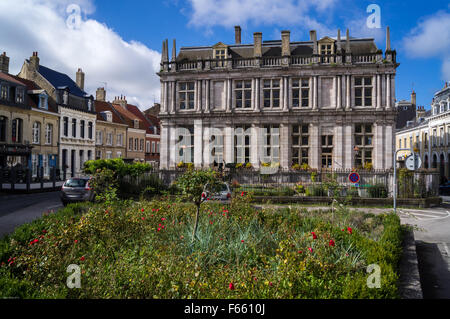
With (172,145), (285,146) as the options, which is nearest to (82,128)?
(172,145)

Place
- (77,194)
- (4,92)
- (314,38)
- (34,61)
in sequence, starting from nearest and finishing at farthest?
(77,194) → (314,38) → (4,92) → (34,61)

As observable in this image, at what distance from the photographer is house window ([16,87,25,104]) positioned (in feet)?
93.9

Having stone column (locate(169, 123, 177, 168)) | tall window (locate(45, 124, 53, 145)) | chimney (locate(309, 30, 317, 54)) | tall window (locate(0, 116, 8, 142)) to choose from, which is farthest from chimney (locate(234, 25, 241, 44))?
tall window (locate(0, 116, 8, 142))

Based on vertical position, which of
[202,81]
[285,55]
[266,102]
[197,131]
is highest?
[285,55]

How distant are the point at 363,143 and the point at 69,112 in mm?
29954

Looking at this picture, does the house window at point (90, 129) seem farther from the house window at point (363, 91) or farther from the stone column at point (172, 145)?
the house window at point (363, 91)

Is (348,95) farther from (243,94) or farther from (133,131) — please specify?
(133,131)

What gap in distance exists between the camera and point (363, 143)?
25.3m

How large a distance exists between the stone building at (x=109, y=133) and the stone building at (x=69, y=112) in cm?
120

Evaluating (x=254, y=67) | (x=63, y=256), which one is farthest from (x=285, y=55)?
(x=63, y=256)
